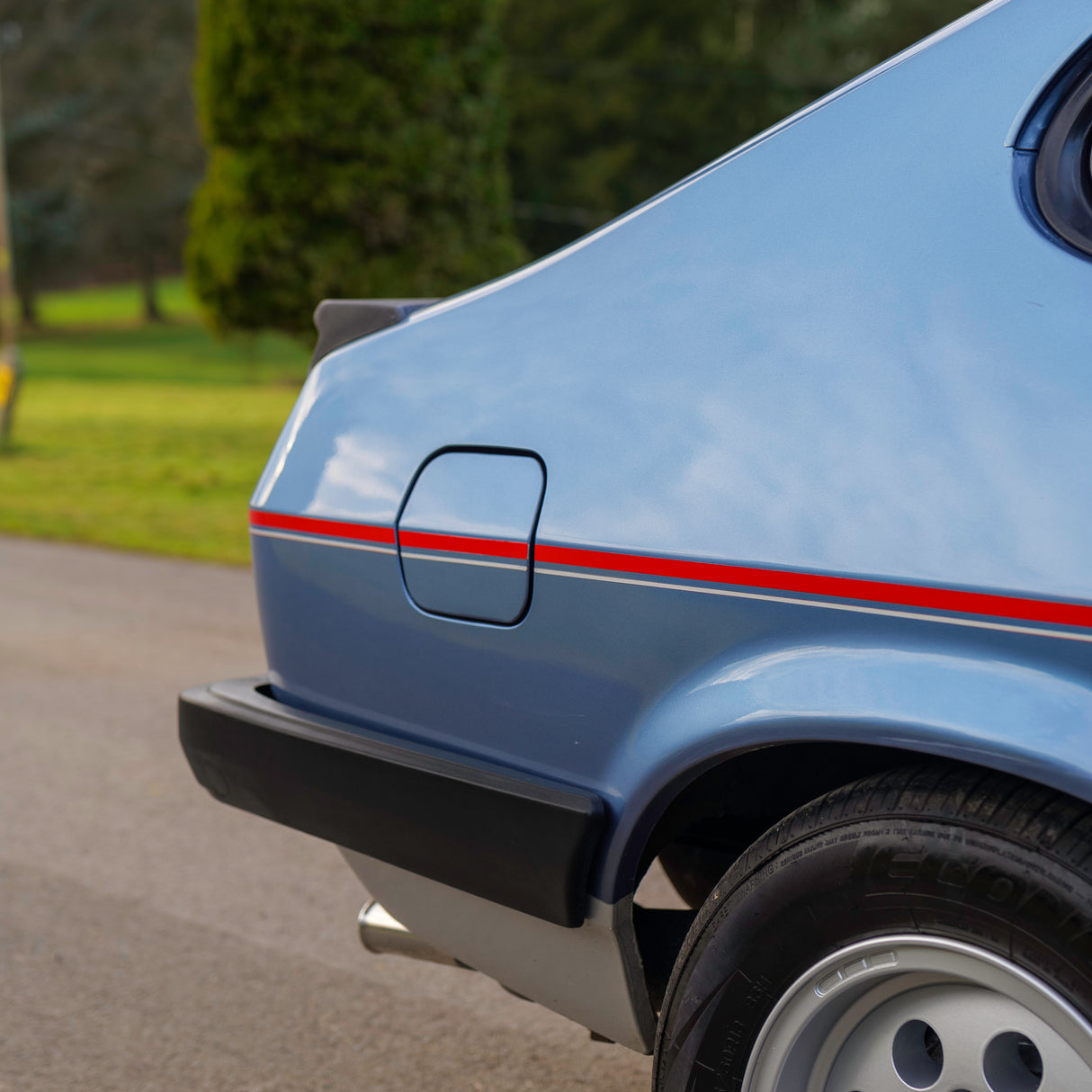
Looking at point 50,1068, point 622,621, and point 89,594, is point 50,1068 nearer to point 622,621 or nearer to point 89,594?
point 622,621

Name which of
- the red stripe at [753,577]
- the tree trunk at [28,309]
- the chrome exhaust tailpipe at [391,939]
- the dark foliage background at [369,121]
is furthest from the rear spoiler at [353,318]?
the tree trunk at [28,309]

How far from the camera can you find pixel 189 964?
2994 millimetres

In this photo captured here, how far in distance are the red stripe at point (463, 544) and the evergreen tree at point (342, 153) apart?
→ 1338 centimetres

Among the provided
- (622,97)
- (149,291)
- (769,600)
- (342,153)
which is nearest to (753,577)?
(769,600)

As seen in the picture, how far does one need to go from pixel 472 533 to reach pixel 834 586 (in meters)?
0.59

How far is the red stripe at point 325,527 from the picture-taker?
206cm

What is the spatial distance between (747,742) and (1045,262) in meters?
0.68

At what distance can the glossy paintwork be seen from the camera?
1.45 meters

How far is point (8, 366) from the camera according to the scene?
13.9 metres

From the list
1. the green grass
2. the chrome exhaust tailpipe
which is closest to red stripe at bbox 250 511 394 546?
the chrome exhaust tailpipe

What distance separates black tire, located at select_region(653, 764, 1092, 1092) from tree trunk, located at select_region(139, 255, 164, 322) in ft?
166

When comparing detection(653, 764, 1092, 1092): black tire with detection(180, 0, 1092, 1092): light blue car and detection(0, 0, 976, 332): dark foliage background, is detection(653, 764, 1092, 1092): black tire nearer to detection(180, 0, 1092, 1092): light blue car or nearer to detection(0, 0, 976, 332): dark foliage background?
detection(180, 0, 1092, 1092): light blue car

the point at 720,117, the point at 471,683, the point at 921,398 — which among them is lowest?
the point at 471,683

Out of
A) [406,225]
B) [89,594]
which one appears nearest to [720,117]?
[406,225]
